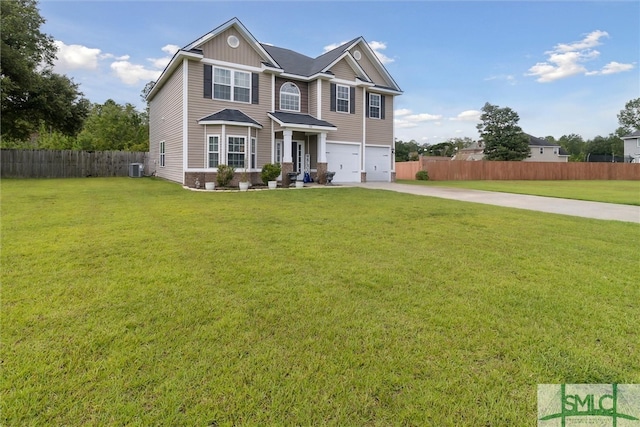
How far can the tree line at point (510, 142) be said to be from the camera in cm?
4475

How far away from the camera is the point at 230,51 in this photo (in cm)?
1590

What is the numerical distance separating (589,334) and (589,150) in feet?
276

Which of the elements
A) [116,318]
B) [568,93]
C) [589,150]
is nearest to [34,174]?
[116,318]

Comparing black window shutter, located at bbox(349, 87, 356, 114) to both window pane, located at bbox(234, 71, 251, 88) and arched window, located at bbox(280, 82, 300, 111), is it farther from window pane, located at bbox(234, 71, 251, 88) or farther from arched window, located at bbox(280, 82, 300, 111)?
window pane, located at bbox(234, 71, 251, 88)

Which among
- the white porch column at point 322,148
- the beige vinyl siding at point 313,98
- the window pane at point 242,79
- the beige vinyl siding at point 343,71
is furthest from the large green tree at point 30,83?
the beige vinyl siding at point 343,71

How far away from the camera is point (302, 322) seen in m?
2.85

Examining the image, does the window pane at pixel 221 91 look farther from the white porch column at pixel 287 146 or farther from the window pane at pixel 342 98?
the window pane at pixel 342 98

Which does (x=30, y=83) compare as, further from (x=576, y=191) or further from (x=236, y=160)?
(x=576, y=191)

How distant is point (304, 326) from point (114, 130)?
124 ft

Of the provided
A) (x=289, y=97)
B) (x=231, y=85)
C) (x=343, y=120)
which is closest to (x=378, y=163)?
(x=343, y=120)

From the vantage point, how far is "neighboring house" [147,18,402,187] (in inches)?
601

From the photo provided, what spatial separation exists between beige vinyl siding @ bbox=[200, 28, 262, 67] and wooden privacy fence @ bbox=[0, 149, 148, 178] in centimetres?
1147

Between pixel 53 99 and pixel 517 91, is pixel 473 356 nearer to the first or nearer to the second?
pixel 53 99

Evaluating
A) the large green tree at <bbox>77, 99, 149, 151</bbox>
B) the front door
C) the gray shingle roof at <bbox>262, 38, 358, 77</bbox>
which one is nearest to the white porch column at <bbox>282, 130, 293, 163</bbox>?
the front door
